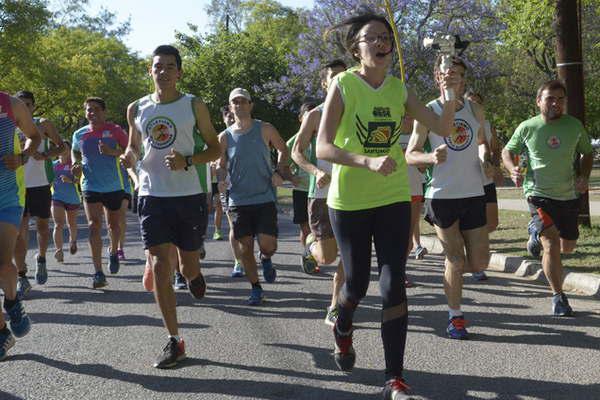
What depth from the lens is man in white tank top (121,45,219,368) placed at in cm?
518

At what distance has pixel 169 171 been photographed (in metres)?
5.29

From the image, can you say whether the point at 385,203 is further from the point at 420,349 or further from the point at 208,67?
the point at 208,67

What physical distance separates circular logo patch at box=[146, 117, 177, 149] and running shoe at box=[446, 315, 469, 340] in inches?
96.1

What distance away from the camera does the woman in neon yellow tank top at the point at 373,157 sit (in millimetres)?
4215

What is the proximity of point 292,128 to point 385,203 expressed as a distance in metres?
37.4

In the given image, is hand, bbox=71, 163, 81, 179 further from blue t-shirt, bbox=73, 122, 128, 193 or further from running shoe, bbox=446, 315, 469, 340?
running shoe, bbox=446, 315, 469, 340

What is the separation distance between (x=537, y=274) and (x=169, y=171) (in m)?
4.87

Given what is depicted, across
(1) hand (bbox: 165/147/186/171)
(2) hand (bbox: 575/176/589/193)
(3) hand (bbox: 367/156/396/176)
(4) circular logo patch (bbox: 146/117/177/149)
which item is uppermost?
(4) circular logo patch (bbox: 146/117/177/149)

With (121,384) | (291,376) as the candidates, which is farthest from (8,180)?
(291,376)

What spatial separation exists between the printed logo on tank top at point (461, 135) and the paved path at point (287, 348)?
1.43 metres

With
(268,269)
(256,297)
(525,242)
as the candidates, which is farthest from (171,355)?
(525,242)

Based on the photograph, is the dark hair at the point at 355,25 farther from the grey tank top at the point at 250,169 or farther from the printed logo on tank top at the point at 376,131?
the grey tank top at the point at 250,169

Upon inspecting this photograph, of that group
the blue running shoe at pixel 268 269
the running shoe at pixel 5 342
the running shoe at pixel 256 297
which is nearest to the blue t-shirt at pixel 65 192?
the blue running shoe at pixel 268 269

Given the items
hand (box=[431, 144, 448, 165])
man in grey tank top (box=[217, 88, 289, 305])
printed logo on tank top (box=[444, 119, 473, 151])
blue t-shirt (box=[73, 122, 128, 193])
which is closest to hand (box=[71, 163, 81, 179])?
blue t-shirt (box=[73, 122, 128, 193])
